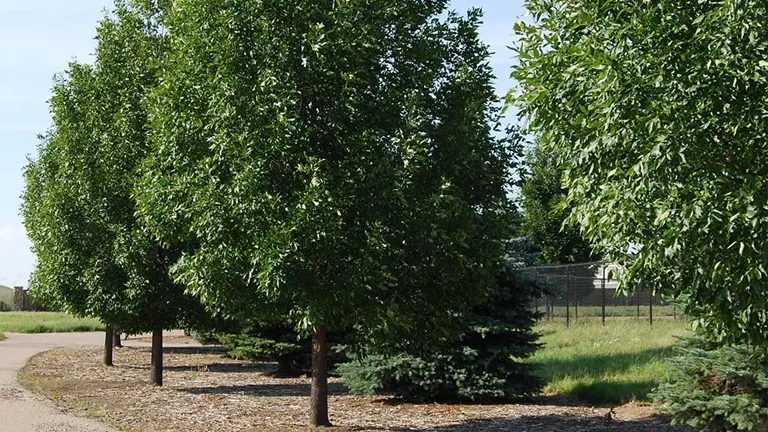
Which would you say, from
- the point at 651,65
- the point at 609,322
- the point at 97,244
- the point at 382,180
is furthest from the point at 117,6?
the point at 609,322

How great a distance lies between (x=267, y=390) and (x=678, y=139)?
1286 cm

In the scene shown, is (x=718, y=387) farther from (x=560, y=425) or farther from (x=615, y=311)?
(x=615, y=311)

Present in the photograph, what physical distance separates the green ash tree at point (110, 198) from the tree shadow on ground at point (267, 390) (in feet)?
4.07

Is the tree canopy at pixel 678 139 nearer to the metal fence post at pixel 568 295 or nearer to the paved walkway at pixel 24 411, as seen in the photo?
the paved walkway at pixel 24 411

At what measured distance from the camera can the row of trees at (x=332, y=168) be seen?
10.5 m

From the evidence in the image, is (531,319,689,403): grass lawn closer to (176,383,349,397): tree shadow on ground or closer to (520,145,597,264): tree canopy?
(176,383,349,397): tree shadow on ground

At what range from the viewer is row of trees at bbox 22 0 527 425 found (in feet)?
34.3

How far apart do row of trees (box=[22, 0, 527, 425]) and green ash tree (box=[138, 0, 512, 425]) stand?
21mm

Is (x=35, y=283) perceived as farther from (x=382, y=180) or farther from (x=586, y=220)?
(x=586, y=220)

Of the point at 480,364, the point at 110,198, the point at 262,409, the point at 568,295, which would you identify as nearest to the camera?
the point at 262,409

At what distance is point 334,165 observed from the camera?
11.0 meters

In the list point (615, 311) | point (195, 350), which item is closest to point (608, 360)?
point (615, 311)

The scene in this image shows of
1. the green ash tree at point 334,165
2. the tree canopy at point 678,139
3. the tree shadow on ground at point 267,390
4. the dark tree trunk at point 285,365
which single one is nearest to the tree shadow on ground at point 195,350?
the dark tree trunk at point 285,365

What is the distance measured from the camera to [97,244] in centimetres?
1770
